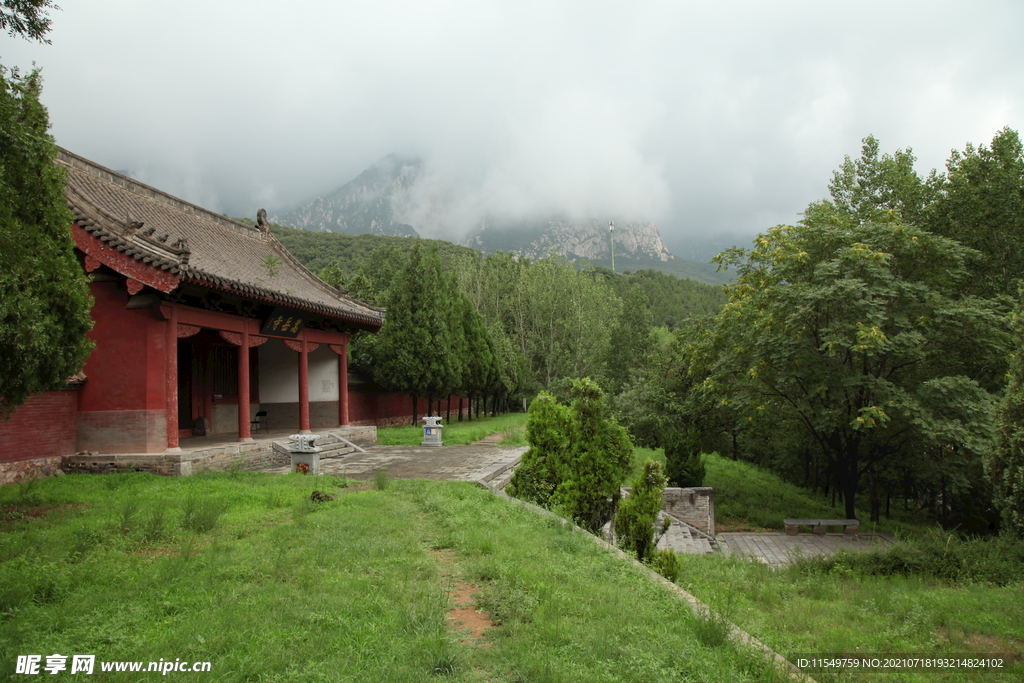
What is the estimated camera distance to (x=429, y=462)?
12.9 meters

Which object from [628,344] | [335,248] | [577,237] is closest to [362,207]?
[577,237]

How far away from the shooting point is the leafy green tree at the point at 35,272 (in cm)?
582

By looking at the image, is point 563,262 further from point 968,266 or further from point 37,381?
point 37,381

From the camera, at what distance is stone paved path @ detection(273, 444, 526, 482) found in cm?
1119

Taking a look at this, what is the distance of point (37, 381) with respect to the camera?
698cm

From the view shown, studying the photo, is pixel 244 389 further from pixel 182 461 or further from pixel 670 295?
pixel 670 295

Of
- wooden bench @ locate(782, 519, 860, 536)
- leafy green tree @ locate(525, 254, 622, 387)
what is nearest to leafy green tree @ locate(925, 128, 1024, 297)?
wooden bench @ locate(782, 519, 860, 536)

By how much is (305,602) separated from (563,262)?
34976mm

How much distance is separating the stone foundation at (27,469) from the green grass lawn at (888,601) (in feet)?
30.7

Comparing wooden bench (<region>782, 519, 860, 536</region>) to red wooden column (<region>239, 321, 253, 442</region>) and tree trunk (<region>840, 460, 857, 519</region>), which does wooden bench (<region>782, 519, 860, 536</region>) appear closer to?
tree trunk (<region>840, 460, 857, 519</region>)

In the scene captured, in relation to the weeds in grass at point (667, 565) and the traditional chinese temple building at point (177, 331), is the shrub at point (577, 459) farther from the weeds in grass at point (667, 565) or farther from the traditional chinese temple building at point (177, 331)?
the traditional chinese temple building at point (177, 331)

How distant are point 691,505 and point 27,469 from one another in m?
12.0

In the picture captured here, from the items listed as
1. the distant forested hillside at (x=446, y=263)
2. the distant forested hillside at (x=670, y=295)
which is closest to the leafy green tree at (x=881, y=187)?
the distant forested hillside at (x=446, y=263)

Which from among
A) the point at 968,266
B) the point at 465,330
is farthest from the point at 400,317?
the point at 968,266
